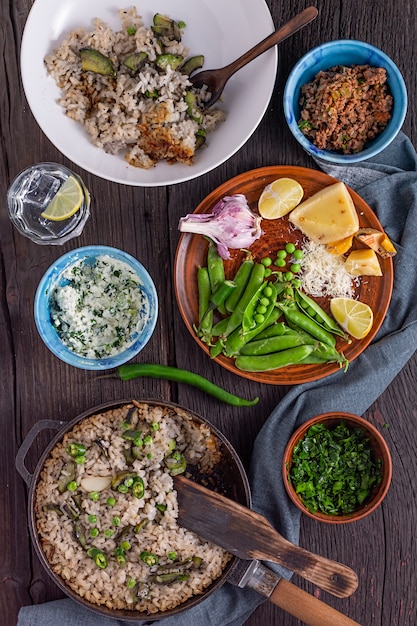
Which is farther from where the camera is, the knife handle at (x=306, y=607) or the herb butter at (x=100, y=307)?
the herb butter at (x=100, y=307)

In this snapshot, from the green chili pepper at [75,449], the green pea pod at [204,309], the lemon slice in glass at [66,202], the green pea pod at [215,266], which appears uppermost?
the lemon slice in glass at [66,202]

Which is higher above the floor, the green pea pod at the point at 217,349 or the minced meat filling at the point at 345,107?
the minced meat filling at the point at 345,107

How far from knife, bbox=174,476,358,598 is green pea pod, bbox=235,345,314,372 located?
49 centimetres

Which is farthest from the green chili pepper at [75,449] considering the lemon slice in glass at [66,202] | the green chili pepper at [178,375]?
the lemon slice in glass at [66,202]

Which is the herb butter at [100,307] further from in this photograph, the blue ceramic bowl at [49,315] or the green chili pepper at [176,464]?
the green chili pepper at [176,464]

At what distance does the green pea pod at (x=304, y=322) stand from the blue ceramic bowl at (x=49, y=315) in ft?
1.65

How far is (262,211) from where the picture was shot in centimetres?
262

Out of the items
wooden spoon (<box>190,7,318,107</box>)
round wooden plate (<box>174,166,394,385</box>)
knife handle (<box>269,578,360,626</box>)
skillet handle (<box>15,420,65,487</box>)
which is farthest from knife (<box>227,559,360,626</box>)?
wooden spoon (<box>190,7,318,107</box>)

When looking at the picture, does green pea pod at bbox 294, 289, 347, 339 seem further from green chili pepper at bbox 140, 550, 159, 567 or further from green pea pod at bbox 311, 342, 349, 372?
green chili pepper at bbox 140, 550, 159, 567

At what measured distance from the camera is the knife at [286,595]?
7.97ft

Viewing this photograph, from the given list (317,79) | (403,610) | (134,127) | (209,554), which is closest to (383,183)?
(317,79)

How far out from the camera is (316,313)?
260 centimetres

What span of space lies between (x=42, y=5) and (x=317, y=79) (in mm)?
1019

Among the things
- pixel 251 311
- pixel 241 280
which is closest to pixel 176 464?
pixel 251 311
